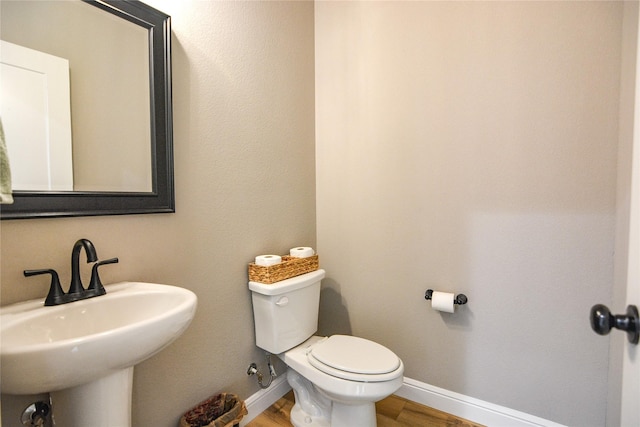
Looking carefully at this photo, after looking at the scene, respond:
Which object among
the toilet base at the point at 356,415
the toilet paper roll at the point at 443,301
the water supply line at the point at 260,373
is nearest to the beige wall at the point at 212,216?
the water supply line at the point at 260,373

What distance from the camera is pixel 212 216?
1.35 m

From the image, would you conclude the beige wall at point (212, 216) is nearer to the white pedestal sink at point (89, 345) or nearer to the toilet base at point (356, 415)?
the white pedestal sink at point (89, 345)

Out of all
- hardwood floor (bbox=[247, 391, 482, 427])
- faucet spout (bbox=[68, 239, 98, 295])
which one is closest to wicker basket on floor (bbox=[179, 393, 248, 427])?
hardwood floor (bbox=[247, 391, 482, 427])

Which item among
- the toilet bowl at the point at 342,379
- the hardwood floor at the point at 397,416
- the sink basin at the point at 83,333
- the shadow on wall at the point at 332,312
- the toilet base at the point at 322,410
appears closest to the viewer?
the sink basin at the point at 83,333

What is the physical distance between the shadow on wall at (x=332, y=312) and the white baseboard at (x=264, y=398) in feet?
1.30

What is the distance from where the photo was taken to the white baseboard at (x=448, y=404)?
4.63ft

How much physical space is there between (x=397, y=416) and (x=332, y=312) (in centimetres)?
66

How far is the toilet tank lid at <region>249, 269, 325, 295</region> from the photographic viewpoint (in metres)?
1.39

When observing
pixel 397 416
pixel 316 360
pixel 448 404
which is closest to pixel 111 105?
pixel 316 360

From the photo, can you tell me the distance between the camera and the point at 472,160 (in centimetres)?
147

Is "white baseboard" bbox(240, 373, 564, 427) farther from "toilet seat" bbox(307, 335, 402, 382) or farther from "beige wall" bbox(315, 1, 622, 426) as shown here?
"toilet seat" bbox(307, 335, 402, 382)

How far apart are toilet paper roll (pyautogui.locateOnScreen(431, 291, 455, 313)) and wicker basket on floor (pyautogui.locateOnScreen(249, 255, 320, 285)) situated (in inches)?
26.6

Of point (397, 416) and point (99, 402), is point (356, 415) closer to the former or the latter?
point (397, 416)

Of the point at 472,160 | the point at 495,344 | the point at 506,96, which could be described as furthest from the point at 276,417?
the point at 506,96
